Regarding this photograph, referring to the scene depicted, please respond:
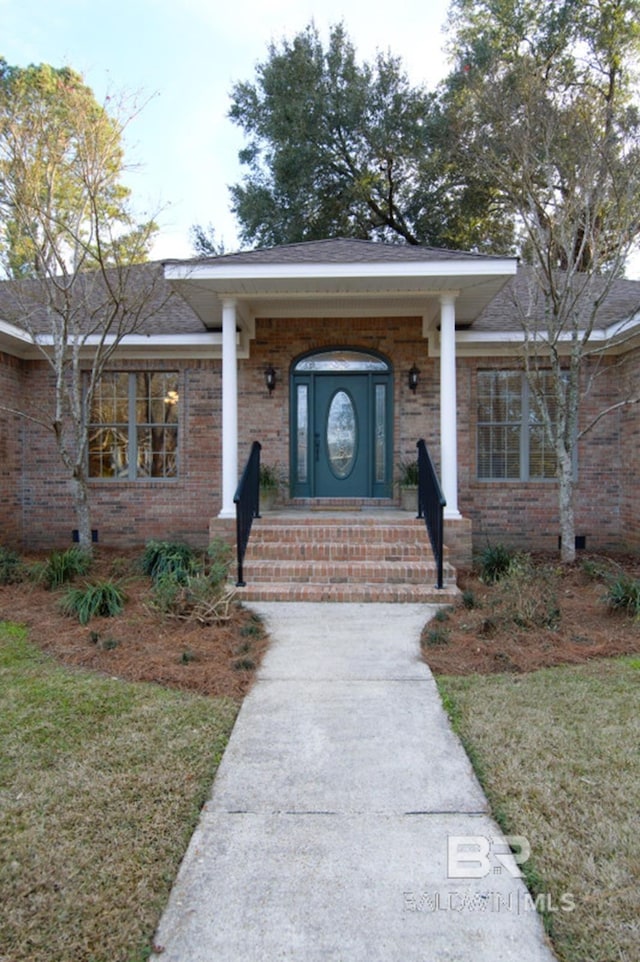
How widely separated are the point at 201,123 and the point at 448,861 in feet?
52.0

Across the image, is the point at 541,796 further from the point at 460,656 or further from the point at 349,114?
the point at 349,114

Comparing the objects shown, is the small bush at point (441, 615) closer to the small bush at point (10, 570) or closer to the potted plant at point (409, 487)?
the potted plant at point (409, 487)

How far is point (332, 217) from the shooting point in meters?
16.3

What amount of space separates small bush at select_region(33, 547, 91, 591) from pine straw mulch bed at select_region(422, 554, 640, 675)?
153 inches

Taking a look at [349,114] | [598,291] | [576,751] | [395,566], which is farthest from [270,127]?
[576,751]

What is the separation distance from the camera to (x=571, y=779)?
2.66 metres

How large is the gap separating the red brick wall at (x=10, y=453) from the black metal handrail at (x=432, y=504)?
5.97 metres

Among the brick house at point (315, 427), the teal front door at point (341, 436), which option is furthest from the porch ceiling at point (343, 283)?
the teal front door at point (341, 436)

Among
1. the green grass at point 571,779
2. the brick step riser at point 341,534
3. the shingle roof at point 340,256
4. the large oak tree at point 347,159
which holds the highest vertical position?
the large oak tree at point 347,159

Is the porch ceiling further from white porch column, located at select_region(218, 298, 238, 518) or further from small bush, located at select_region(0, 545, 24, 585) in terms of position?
small bush, located at select_region(0, 545, 24, 585)

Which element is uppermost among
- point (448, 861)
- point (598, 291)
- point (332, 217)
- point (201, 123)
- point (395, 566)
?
point (201, 123)

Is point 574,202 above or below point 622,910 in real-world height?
above

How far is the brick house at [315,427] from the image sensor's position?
8609 millimetres

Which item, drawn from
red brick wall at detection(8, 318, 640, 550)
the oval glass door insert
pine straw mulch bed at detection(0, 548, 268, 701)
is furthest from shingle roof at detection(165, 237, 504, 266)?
pine straw mulch bed at detection(0, 548, 268, 701)
